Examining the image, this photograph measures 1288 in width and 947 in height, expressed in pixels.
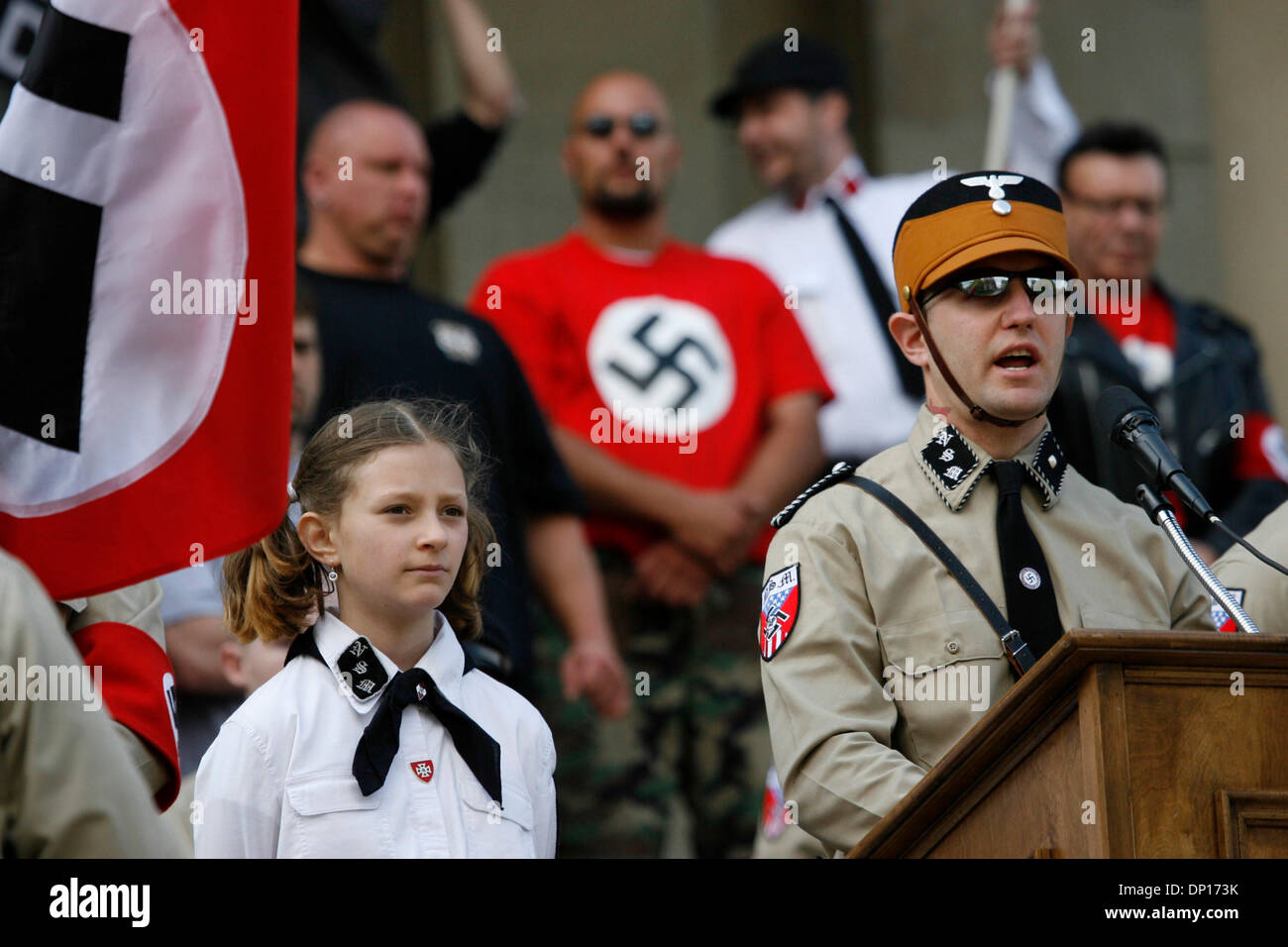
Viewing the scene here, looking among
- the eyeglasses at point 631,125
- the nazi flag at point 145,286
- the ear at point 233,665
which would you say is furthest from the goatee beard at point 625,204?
the nazi flag at point 145,286

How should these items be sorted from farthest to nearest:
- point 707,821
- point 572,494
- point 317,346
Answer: point 707,821, point 572,494, point 317,346

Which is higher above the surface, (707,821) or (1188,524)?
(1188,524)

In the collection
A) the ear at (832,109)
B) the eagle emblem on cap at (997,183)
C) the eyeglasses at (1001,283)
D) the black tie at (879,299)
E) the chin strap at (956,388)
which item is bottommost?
the chin strap at (956,388)

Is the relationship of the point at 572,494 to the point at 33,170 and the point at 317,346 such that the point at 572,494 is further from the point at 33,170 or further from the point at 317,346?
the point at 33,170

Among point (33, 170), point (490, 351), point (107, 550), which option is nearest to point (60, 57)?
point (33, 170)

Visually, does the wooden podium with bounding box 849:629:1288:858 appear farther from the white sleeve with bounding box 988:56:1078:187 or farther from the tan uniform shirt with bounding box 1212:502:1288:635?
the white sleeve with bounding box 988:56:1078:187

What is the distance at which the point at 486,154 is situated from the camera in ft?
24.4

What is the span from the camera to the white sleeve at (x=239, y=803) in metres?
3.47

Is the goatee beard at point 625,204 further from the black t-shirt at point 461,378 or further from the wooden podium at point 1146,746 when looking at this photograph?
the wooden podium at point 1146,746

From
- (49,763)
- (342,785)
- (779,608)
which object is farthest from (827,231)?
(49,763)

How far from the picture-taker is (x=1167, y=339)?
709 cm

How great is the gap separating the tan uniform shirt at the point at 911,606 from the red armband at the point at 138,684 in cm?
101

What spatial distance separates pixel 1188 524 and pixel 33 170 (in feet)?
11.7
